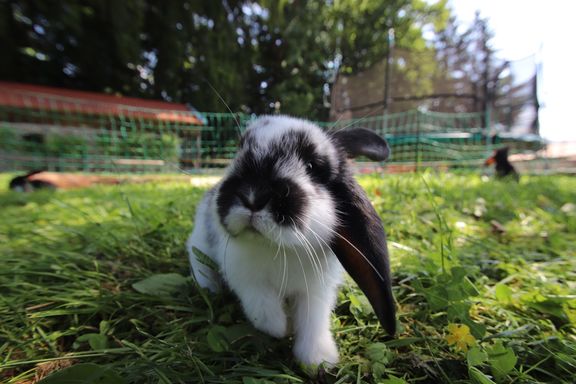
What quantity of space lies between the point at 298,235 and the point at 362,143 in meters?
0.61

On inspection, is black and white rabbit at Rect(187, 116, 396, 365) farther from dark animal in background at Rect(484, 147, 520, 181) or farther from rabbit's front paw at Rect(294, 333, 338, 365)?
dark animal in background at Rect(484, 147, 520, 181)

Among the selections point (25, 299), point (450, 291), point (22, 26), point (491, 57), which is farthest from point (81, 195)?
point (491, 57)

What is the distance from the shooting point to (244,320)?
1.30 m

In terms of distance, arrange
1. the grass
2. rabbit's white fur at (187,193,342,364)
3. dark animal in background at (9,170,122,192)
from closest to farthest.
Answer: the grass → rabbit's white fur at (187,193,342,364) → dark animal in background at (9,170,122,192)

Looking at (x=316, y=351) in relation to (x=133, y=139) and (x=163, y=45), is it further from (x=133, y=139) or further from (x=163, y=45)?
(x=163, y=45)

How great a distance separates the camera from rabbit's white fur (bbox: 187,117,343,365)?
1.03m

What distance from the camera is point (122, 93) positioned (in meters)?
15.3

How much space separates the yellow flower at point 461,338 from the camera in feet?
3.45

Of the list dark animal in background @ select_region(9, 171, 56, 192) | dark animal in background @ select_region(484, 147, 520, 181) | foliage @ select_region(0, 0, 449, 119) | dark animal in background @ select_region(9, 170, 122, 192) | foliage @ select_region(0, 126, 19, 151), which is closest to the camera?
dark animal in background @ select_region(9, 171, 56, 192)

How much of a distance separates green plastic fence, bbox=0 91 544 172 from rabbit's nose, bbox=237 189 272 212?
571 cm

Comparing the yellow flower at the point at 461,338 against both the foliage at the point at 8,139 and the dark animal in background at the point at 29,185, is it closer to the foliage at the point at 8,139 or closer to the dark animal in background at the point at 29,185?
the dark animal in background at the point at 29,185

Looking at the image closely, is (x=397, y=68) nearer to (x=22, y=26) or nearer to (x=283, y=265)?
(x=283, y=265)

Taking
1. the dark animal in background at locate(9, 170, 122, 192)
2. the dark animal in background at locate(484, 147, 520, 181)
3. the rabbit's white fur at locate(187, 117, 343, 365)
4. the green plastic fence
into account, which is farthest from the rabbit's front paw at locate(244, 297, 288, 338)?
the dark animal in background at locate(484, 147, 520, 181)

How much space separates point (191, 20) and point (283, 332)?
44.0ft
